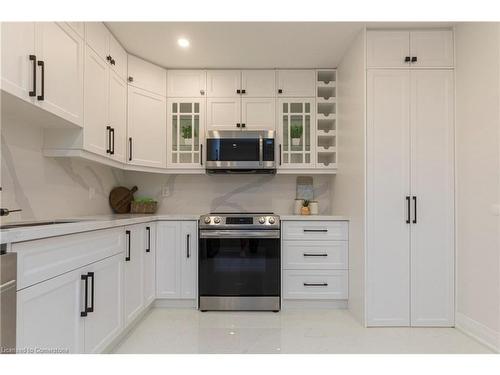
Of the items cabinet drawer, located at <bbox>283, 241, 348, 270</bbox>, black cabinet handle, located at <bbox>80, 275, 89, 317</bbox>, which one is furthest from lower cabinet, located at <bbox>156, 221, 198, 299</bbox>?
black cabinet handle, located at <bbox>80, 275, 89, 317</bbox>

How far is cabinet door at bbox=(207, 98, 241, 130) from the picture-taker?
3.21m

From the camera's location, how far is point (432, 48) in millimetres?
2447

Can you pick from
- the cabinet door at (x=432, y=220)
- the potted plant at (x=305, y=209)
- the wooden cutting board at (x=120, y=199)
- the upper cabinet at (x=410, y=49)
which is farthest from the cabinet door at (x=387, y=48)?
the wooden cutting board at (x=120, y=199)

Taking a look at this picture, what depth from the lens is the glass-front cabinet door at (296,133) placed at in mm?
3211

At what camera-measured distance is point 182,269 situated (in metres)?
2.86

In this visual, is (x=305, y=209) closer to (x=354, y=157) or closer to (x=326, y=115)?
(x=354, y=157)

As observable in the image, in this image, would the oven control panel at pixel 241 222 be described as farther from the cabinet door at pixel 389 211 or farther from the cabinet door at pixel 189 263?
the cabinet door at pixel 389 211

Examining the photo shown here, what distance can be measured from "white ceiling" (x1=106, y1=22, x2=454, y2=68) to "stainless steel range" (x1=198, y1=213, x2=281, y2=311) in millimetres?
1570

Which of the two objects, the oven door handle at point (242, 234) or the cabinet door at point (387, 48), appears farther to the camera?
the oven door handle at point (242, 234)

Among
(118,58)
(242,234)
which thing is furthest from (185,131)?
(242,234)

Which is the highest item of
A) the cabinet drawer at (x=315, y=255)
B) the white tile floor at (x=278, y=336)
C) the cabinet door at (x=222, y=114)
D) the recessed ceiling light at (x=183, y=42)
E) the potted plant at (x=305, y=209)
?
the recessed ceiling light at (x=183, y=42)

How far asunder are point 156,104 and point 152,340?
7.19ft

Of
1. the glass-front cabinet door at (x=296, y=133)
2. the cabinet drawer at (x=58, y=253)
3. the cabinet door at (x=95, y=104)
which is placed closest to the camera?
the cabinet drawer at (x=58, y=253)

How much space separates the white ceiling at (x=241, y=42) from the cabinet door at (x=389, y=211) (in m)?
0.77
